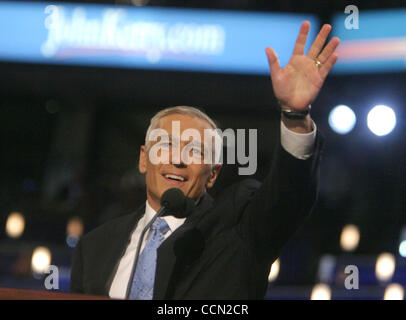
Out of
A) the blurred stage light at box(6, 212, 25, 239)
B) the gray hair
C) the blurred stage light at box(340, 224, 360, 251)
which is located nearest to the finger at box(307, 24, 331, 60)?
the gray hair

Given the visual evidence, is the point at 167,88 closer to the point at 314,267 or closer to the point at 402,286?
the point at 314,267

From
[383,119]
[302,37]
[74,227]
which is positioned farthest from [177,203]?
[74,227]

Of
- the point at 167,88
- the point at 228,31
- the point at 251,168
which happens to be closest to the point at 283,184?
the point at 251,168

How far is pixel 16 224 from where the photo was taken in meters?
5.14

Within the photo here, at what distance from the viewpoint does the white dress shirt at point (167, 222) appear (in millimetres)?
1643

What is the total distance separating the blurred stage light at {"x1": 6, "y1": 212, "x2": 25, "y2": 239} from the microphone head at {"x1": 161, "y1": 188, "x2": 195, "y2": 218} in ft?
12.5

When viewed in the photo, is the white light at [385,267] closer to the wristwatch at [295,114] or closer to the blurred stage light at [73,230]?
the blurred stage light at [73,230]

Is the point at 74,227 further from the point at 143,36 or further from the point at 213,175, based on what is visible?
the point at 213,175

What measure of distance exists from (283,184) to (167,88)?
13.2ft

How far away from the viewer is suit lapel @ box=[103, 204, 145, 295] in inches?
68.7

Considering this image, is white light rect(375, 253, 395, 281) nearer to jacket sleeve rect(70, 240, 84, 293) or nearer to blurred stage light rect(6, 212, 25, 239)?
blurred stage light rect(6, 212, 25, 239)

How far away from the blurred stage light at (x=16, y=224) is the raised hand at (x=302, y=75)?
12.6 feet

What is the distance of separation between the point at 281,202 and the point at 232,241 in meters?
0.19

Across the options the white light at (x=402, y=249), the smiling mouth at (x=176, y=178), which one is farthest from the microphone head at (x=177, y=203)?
the white light at (x=402, y=249)
